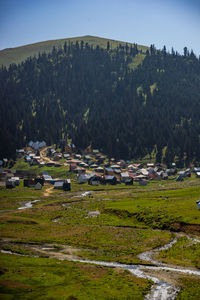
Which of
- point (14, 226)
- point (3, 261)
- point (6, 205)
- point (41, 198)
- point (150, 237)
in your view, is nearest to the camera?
point (3, 261)

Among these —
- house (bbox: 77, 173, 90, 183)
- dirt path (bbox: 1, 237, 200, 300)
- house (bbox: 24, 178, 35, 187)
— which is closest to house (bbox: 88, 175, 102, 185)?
house (bbox: 77, 173, 90, 183)

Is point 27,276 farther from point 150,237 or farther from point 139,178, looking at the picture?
point 139,178

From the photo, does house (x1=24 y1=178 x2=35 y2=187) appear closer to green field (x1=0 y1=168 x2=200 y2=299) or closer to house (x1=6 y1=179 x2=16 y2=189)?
house (x1=6 y1=179 x2=16 y2=189)

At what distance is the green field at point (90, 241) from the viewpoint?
42594mm

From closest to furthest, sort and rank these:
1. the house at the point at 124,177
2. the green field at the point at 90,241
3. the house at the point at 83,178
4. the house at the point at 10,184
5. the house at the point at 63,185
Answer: the green field at the point at 90,241 < the house at the point at 63,185 < the house at the point at 10,184 < the house at the point at 83,178 < the house at the point at 124,177

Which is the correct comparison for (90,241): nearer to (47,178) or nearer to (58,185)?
(58,185)

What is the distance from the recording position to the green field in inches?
1677

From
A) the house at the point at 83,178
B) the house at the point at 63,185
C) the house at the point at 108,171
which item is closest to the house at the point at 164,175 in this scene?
the house at the point at 108,171

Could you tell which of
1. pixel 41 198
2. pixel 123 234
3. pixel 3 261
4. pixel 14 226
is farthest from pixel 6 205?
pixel 3 261

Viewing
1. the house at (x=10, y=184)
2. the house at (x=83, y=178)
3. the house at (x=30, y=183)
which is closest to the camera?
the house at (x=10, y=184)

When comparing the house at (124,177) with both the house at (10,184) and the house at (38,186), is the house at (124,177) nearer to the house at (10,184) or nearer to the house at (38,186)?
the house at (38,186)

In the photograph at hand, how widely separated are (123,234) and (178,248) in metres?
14.9

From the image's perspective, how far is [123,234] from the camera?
74438 millimetres

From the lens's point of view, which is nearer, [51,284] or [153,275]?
[51,284]
